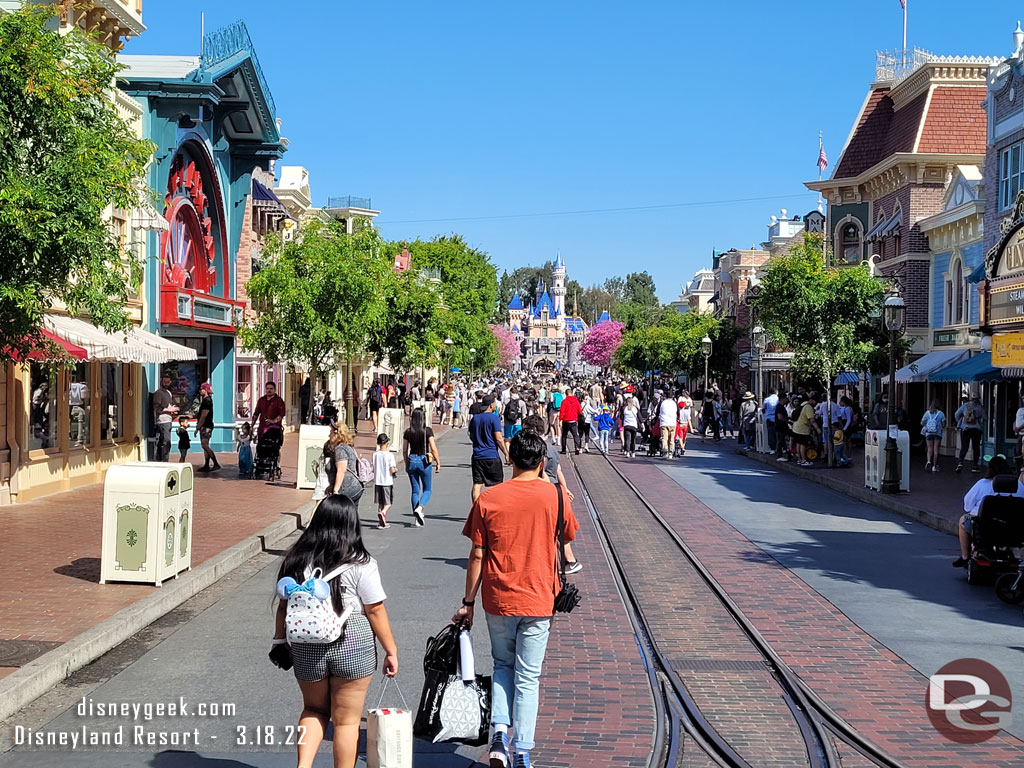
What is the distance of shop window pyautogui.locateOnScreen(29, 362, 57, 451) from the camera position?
1839cm

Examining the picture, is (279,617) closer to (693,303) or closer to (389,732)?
(389,732)

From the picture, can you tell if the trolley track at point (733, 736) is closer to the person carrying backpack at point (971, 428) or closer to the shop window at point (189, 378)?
the person carrying backpack at point (971, 428)

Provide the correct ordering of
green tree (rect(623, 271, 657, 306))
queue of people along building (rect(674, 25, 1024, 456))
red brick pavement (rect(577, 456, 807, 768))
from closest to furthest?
red brick pavement (rect(577, 456, 807, 768))
queue of people along building (rect(674, 25, 1024, 456))
green tree (rect(623, 271, 657, 306))

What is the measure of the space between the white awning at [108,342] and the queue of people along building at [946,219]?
16.0m

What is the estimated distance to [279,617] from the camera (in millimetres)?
5125

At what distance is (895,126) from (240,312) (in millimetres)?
23736

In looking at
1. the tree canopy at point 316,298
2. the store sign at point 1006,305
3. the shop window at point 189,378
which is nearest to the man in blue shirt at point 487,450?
the tree canopy at point 316,298

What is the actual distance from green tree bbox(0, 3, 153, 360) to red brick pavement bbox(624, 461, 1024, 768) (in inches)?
273

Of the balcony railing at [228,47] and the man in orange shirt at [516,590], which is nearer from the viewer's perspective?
the man in orange shirt at [516,590]

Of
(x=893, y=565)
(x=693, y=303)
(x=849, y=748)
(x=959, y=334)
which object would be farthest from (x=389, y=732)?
(x=693, y=303)

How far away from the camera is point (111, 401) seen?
2278cm

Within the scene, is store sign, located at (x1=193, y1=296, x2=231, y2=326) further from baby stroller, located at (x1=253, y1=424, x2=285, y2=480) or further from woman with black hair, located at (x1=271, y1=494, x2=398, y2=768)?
woman with black hair, located at (x1=271, y1=494, x2=398, y2=768)

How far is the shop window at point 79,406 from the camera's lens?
20.2m

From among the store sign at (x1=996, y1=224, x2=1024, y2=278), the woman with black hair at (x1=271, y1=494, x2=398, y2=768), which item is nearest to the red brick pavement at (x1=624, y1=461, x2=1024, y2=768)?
the woman with black hair at (x1=271, y1=494, x2=398, y2=768)
